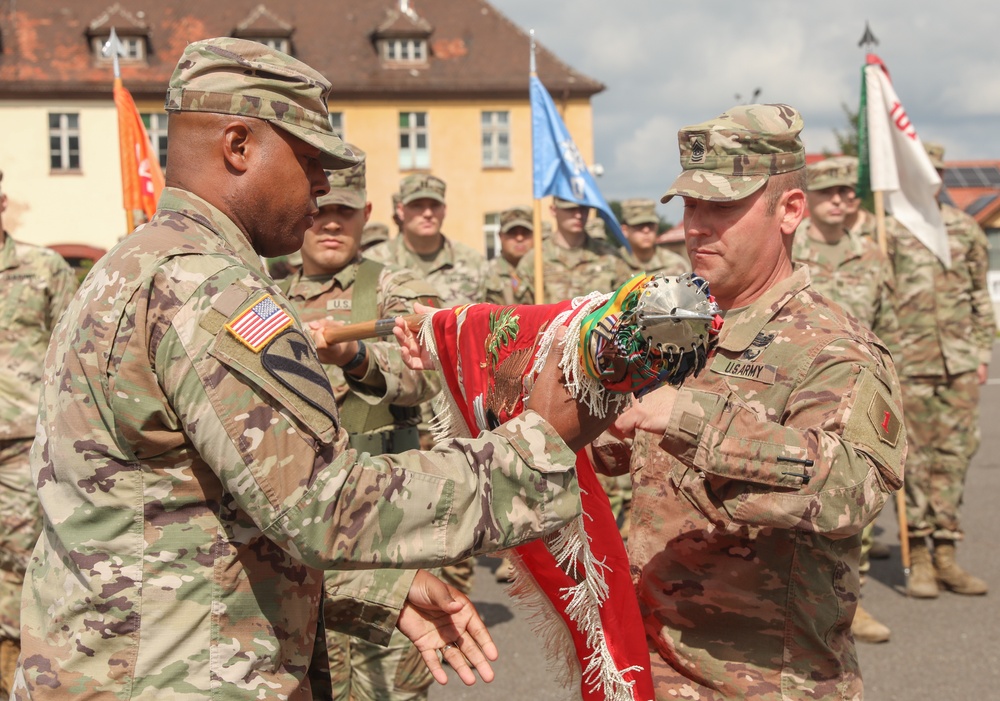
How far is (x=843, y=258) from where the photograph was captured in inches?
275

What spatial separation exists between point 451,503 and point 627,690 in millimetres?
958

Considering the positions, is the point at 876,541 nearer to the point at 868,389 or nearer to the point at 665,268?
the point at 665,268

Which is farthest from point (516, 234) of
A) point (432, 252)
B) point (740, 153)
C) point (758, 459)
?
point (758, 459)

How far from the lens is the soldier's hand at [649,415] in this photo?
238 cm

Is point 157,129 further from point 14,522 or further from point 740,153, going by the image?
point 740,153

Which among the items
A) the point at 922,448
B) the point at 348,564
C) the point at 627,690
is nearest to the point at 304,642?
the point at 348,564

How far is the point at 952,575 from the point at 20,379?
19.0 ft

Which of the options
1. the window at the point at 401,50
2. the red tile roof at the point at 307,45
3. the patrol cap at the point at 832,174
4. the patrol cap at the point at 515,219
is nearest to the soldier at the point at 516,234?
the patrol cap at the point at 515,219

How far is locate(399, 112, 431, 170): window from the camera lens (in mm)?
33375

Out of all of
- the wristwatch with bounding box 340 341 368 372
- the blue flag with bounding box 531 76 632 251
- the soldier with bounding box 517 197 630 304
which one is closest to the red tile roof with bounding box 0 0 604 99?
the soldier with bounding box 517 197 630 304

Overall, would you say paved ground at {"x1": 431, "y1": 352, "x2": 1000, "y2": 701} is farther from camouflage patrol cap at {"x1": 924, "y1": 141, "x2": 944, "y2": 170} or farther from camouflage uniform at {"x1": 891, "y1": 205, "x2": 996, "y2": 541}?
camouflage patrol cap at {"x1": 924, "y1": 141, "x2": 944, "y2": 170}

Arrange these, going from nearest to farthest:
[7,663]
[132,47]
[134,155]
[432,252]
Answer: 1. [7,663]
2. [134,155]
3. [432,252]
4. [132,47]

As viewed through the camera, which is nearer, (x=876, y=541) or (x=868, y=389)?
(x=868, y=389)

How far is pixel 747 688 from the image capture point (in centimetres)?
266
